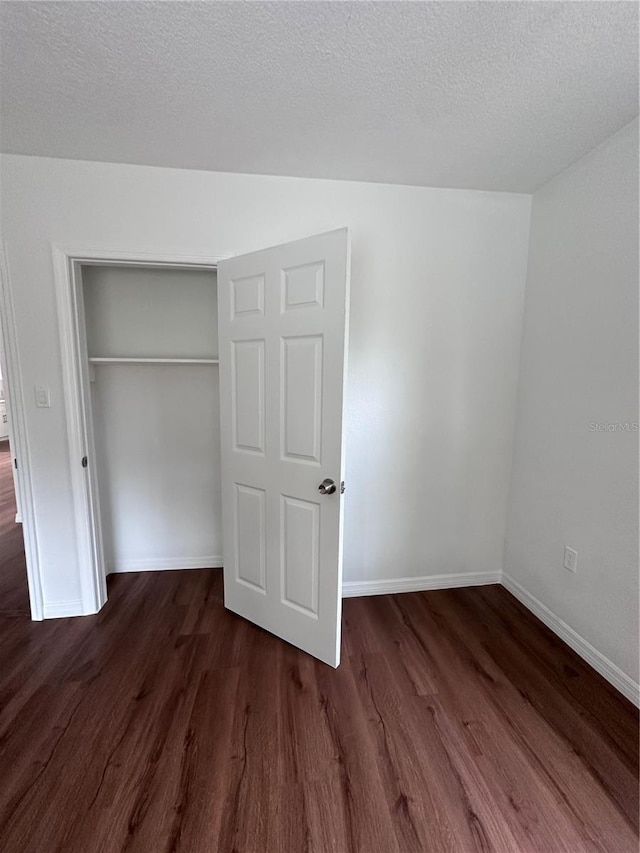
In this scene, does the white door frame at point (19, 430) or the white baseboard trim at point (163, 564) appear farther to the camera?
the white baseboard trim at point (163, 564)

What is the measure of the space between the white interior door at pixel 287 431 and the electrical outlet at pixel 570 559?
1301mm

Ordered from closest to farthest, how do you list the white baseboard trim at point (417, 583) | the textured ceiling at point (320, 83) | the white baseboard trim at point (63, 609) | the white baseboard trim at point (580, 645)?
the textured ceiling at point (320, 83)
the white baseboard trim at point (580, 645)
the white baseboard trim at point (63, 609)
the white baseboard trim at point (417, 583)

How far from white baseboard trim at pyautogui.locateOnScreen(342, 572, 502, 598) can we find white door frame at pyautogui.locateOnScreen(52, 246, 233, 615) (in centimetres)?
159

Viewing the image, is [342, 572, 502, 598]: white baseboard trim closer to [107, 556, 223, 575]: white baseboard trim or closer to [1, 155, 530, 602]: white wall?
[1, 155, 530, 602]: white wall

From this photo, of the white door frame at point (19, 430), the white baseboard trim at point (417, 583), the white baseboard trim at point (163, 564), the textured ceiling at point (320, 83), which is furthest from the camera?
the white baseboard trim at point (163, 564)

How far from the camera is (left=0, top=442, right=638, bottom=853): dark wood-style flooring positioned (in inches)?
44.4

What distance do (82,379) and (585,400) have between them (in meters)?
2.76

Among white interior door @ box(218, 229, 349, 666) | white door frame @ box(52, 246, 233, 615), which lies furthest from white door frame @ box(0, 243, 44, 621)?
white interior door @ box(218, 229, 349, 666)

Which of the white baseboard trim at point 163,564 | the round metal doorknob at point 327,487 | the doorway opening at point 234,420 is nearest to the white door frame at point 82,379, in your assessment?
the doorway opening at point 234,420

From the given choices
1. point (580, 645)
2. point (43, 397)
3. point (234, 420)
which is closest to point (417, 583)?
point (580, 645)

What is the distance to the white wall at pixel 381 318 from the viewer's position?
1879 millimetres

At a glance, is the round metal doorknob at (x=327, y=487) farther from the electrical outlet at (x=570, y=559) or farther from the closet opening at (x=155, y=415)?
the electrical outlet at (x=570, y=559)

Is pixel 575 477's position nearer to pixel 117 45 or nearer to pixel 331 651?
pixel 331 651

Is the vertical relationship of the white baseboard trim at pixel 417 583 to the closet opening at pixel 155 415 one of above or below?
below
